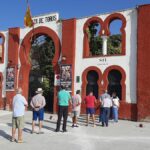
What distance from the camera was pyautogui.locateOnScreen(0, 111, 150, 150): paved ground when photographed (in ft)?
36.4

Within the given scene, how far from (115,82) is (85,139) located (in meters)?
8.57

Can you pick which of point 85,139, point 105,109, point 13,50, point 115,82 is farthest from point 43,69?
point 85,139

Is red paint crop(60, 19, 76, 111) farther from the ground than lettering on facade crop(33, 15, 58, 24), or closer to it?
closer to it

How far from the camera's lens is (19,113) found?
11688 millimetres

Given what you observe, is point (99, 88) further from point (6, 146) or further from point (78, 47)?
point (6, 146)

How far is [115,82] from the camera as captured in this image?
68.6ft

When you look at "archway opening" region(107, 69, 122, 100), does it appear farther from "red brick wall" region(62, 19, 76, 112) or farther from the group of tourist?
"red brick wall" region(62, 19, 76, 112)

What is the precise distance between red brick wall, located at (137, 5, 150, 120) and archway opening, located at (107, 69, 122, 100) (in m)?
1.50

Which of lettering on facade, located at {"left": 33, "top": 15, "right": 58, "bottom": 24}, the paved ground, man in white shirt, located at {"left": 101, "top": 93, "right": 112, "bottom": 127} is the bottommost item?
the paved ground

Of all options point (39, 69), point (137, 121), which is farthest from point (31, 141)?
point (39, 69)

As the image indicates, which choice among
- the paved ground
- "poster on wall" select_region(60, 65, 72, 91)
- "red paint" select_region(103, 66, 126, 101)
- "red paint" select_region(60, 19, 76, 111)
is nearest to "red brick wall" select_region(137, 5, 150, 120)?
"red paint" select_region(103, 66, 126, 101)

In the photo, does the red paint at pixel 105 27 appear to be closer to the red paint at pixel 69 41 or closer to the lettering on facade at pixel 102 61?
the red paint at pixel 69 41

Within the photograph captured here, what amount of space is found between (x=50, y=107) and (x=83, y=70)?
21.6ft

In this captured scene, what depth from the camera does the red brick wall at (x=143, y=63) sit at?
19156mm
